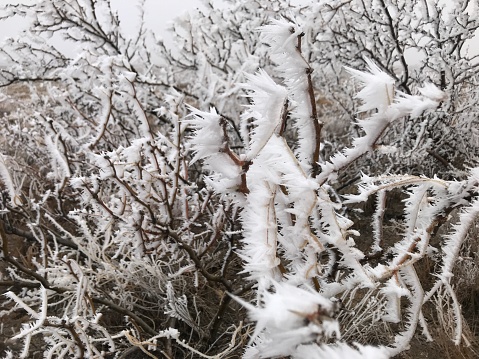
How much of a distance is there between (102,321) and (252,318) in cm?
207

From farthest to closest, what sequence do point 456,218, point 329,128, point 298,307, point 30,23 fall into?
point 329,128
point 30,23
point 456,218
point 298,307

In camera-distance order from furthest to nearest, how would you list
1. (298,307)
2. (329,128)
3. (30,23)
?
1. (329,128)
2. (30,23)
3. (298,307)

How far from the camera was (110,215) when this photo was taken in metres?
2.11

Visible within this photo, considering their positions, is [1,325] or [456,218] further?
[456,218]

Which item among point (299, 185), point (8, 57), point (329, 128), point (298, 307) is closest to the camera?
point (298, 307)

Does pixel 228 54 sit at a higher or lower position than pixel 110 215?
higher

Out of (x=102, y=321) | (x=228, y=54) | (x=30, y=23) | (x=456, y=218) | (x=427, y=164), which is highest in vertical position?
(x=30, y=23)

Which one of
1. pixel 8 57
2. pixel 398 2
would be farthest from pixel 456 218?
pixel 8 57

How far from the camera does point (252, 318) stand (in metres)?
0.46

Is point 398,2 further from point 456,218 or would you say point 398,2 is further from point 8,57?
point 8,57

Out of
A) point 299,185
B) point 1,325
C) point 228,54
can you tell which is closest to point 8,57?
point 228,54

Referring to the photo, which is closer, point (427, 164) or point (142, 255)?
point (142, 255)

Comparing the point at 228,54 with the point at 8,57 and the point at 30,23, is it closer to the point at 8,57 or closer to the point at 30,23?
the point at 30,23

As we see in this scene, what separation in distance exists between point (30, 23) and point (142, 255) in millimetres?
2285
